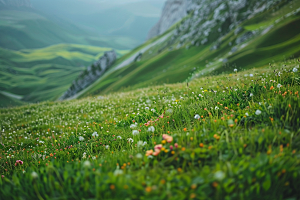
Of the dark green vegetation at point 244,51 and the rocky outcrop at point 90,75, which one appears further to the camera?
the rocky outcrop at point 90,75

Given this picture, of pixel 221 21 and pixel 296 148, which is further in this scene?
pixel 221 21

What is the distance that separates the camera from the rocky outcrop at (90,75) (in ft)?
405

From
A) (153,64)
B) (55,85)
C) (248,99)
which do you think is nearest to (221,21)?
(153,64)

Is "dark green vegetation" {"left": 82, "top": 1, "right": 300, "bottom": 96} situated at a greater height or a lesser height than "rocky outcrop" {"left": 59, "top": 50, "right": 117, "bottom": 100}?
lesser

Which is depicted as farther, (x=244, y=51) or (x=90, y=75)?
(x=90, y=75)

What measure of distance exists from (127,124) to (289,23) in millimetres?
48734

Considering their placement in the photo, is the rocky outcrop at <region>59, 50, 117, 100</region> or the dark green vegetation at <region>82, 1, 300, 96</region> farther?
the rocky outcrop at <region>59, 50, 117, 100</region>

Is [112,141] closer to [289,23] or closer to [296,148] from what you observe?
[296,148]

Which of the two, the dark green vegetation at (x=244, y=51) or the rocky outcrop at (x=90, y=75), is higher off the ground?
the rocky outcrop at (x=90, y=75)

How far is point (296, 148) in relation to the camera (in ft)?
9.20

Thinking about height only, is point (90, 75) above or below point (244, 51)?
above

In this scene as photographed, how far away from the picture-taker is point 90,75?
134 m

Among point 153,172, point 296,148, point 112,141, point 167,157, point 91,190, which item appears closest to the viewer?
point 91,190

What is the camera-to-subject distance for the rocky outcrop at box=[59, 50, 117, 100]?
12350 centimetres
